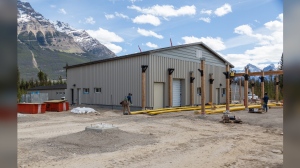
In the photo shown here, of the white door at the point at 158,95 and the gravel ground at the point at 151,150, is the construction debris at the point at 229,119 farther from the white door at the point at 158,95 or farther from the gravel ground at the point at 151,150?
the white door at the point at 158,95

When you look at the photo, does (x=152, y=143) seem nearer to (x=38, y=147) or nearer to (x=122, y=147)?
(x=122, y=147)

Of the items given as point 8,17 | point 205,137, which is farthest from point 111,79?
point 8,17

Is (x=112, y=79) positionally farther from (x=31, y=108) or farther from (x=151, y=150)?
(x=151, y=150)

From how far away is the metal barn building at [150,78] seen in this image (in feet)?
71.4

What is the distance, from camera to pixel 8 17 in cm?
92

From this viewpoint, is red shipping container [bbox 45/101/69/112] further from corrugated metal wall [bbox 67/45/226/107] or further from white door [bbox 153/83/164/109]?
white door [bbox 153/83/164/109]

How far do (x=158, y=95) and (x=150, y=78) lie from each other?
5.96ft

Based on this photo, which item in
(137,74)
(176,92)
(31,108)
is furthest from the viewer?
(176,92)

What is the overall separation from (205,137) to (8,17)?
10088 mm

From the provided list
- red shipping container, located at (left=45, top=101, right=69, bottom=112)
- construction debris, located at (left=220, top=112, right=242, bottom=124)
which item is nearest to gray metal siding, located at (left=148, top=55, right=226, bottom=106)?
construction debris, located at (left=220, top=112, right=242, bottom=124)

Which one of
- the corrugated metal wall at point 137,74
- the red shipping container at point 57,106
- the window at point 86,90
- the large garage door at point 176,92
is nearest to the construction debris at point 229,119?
the corrugated metal wall at point 137,74

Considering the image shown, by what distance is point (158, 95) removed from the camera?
72.9 feet

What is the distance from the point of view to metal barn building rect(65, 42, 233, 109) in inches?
856

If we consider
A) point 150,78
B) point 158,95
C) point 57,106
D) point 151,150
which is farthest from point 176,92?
point 151,150
